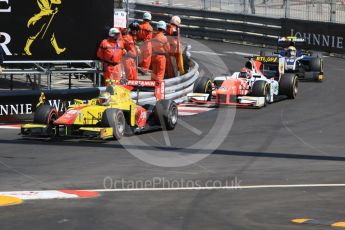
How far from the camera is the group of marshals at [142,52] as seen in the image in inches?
829

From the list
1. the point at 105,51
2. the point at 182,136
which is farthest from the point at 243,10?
the point at 182,136

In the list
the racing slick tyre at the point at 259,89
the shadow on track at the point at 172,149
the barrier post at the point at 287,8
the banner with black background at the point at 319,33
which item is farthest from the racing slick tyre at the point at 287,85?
the barrier post at the point at 287,8

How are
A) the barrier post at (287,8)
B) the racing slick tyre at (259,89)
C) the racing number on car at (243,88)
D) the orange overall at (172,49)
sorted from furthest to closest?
the barrier post at (287,8), the orange overall at (172,49), the racing number on car at (243,88), the racing slick tyre at (259,89)

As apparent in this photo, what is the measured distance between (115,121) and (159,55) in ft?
26.7

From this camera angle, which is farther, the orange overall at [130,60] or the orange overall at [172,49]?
the orange overall at [172,49]

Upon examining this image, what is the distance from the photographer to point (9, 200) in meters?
10.3

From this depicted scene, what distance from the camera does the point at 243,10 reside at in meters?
37.2

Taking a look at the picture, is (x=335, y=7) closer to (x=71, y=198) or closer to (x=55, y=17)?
(x=55, y=17)

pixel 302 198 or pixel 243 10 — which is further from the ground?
pixel 243 10

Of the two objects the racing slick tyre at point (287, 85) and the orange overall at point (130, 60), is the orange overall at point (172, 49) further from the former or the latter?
the racing slick tyre at point (287, 85)

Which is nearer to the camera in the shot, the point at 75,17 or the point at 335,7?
the point at 75,17

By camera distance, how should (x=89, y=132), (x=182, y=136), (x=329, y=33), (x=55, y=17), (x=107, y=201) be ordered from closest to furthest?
(x=107, y=201) < (x=89, y=132) < (x=182, y=136) < (x=55, y=17) < (x=329, y=33)

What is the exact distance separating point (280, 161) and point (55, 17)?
847cm

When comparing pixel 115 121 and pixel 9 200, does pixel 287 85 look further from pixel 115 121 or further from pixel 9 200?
pixel 9 200
